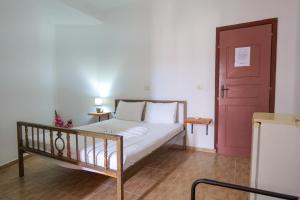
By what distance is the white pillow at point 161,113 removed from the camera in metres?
3.32

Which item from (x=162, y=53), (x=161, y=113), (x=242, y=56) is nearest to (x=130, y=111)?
(x=161, y=113)

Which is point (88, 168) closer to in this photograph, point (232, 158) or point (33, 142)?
point (33, 142)

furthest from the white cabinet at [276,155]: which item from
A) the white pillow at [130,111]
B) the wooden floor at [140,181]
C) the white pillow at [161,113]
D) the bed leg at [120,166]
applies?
the white pillow at [130,111]

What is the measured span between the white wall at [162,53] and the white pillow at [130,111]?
10.5 inches

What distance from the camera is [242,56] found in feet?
9.73

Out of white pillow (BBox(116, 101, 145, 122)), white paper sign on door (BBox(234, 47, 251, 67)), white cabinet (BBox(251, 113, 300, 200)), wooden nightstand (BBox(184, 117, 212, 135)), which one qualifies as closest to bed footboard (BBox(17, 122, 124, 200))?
white cabinet (BBox(251, 113, 300, 200))

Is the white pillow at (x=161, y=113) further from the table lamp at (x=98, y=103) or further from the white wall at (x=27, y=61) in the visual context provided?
the white wall at (x=27, y=61)

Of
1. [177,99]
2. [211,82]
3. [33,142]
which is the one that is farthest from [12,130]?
[211,82]

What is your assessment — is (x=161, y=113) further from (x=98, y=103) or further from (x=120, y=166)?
(x=120, y=166)

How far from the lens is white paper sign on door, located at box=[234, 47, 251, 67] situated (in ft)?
9.61

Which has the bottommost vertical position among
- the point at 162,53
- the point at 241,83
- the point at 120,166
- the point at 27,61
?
the point at 120,166

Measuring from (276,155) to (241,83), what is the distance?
1.88 meters

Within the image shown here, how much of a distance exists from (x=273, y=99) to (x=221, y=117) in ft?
2.51

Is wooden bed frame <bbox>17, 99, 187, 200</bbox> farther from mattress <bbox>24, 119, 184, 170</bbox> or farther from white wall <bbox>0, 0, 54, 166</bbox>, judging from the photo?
white wall <bbox>0, 0, 54, 166</bbox>
